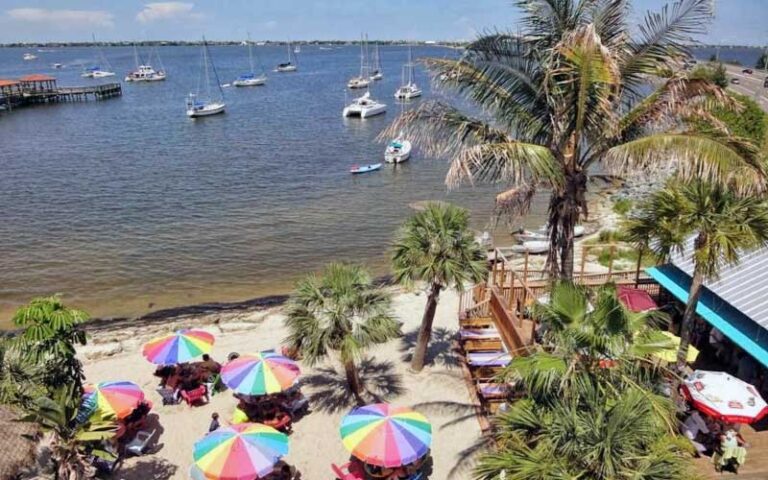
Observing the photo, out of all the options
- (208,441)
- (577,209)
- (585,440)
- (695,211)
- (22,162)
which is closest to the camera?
(585,440)

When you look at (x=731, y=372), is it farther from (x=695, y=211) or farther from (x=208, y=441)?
(x=208, y=441)

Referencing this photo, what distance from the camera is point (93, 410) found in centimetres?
1009

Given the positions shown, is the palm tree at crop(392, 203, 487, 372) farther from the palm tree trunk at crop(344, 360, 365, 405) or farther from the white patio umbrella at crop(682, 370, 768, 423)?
the white patio umbrella at crop(682, 370, 768, 423)

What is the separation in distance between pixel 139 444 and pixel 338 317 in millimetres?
5222

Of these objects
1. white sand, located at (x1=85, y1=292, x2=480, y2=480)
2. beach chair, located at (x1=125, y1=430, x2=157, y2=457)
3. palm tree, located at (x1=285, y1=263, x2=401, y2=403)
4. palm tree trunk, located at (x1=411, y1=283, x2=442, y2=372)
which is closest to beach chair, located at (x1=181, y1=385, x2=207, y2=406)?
white sand, located at (x1=85, y1=292, x2=480, y2=480)

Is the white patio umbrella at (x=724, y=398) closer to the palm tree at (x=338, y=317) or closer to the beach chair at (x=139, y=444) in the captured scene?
the palm tree at (x=338, y=317)

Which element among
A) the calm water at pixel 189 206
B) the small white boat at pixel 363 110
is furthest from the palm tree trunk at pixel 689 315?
the small white boat at pixel 363 110

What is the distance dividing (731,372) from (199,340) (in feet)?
41.9

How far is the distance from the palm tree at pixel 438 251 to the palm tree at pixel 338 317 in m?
1.03

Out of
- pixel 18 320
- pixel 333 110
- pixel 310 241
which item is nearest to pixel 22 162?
pixel 310 241

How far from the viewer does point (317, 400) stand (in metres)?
14.8

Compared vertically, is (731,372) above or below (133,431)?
above

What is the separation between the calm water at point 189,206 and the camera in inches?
993

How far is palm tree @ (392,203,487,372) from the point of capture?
44.2 ft
